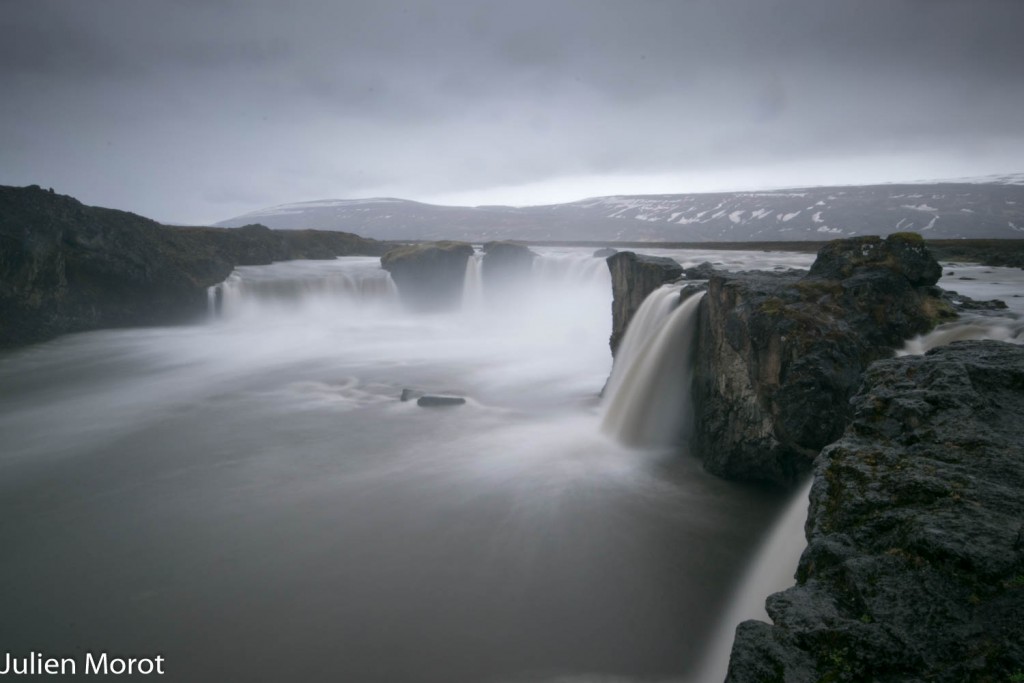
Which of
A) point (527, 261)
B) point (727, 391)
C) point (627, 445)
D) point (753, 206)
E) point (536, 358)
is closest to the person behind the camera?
point (727, 391)

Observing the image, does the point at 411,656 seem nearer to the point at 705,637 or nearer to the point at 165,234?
the point at 705,637

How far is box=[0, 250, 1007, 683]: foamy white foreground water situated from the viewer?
668cm

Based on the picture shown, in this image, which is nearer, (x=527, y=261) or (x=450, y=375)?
(x=450, y=375)

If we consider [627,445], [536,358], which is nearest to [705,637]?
[627,445]

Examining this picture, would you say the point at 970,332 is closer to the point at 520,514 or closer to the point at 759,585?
the point at 759,585

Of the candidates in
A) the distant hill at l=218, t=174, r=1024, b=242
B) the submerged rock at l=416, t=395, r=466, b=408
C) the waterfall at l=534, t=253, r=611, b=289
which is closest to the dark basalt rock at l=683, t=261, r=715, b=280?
→ the submerged rock at l=416, t=395, r=466, b=408

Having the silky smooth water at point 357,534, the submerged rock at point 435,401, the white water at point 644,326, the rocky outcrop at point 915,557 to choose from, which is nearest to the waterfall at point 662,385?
the white water at point 644,326

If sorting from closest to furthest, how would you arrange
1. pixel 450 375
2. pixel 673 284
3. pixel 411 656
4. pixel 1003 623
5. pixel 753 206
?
1. pixel 1003 623
2. pixel 411 656
3. pixel 673 284
4. pixel 450 375
5. pixel 753 206

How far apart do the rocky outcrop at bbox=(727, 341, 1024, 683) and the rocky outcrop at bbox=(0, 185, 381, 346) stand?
2968 cm

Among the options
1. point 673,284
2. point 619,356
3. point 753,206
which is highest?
point 753,206

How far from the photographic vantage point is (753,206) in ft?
437

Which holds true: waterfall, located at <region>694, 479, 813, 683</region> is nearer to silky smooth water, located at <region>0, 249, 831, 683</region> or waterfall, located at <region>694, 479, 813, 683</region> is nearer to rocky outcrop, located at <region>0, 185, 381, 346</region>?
silky smooth water, located at <region>0, 249, 831, 683</region>

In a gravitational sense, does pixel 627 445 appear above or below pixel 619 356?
below

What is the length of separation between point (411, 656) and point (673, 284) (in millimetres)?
10856
